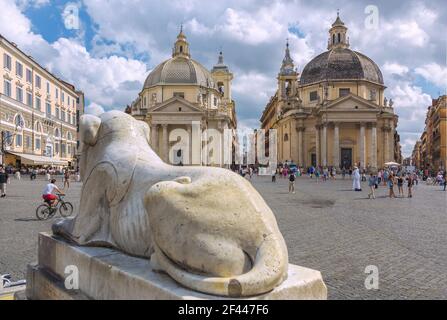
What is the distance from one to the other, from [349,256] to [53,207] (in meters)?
9.08

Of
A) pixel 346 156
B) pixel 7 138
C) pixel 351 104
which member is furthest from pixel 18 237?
pixel 346 156

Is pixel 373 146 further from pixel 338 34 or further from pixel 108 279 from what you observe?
pixel 108 279

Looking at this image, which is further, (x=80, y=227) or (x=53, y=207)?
(x=53, y=207)

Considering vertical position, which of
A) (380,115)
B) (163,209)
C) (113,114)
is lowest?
(163,209)

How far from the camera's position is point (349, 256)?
21.6 feet

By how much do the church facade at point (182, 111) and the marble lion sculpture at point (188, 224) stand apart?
48163 millimetres

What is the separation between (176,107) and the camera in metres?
53.1

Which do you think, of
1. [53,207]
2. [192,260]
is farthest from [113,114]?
[53,207]

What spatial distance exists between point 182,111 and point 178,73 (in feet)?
30.2

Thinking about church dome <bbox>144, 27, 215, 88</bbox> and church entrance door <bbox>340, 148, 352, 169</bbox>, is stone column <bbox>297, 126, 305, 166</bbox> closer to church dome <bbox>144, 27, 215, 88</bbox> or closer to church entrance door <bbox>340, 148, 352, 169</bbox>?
church entrance door <bbox>340, 148, 352, 169</bbox>

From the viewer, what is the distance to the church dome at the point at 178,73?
58781 mm

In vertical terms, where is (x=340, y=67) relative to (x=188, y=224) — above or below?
above

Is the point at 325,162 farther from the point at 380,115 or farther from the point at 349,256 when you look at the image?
the point at 349,256

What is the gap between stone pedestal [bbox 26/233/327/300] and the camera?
253 cm
